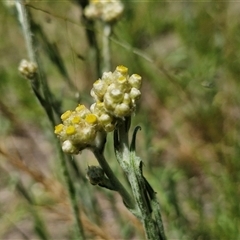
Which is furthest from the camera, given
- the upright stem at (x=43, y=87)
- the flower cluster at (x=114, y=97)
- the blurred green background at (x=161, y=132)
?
the blurred green background at (x=161, y=132)

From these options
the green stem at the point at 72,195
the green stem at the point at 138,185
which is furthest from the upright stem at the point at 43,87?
the green stem at the point at 138,185

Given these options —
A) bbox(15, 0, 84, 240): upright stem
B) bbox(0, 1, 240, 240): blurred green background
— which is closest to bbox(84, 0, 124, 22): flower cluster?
bbox(0, 1, 240, 240): blurred green background

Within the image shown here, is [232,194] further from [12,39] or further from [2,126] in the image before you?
[12,39]

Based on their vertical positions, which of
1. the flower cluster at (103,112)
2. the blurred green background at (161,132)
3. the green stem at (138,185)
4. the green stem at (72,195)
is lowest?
the green stem at (138,185)

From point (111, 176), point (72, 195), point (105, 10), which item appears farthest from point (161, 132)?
point (111, 176)

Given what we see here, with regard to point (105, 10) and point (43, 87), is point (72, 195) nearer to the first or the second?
point (43, 87)

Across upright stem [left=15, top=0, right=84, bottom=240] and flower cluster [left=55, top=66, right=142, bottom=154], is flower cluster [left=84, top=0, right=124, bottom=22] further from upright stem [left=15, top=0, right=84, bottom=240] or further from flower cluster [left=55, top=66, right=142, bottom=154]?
flower cluster [left=55, top=66, right=142, bottom=154]

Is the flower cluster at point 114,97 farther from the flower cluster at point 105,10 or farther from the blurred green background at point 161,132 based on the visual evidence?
the flower cluster at point 105,10
